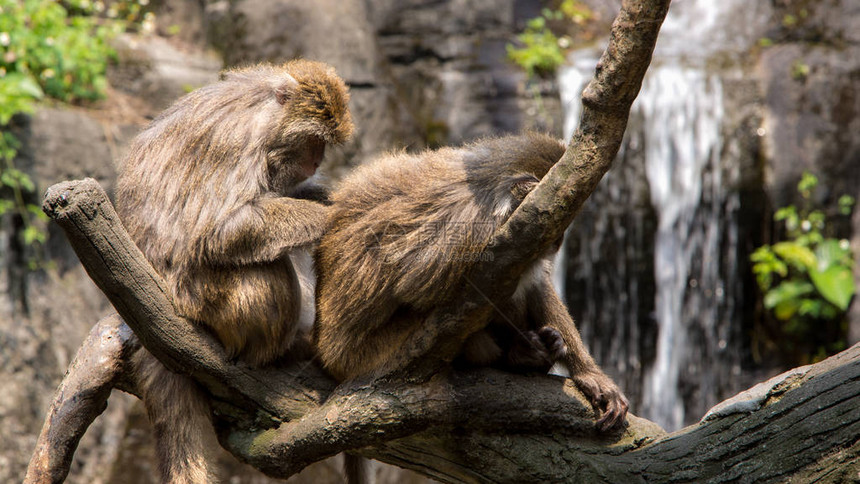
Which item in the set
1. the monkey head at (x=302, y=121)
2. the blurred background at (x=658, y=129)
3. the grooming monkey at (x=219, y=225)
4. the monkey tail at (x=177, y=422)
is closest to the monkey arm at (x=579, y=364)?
the grooming monkey at (x=219, y=225)

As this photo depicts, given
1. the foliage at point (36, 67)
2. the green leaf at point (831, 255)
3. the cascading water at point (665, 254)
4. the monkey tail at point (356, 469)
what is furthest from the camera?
the cascading water at point (665, 254)

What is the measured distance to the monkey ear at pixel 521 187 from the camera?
3.30m

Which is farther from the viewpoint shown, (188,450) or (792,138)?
(792,138)

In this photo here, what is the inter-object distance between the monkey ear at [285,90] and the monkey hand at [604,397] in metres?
1.93

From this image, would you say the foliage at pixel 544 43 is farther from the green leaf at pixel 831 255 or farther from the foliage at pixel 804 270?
the green leaf at pixel 831 255

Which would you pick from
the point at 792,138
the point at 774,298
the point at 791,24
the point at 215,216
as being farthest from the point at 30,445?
the point at 791,24

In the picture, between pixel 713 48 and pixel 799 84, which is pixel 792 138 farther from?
pixel 713 48

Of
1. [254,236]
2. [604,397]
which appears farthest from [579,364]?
[254,236]

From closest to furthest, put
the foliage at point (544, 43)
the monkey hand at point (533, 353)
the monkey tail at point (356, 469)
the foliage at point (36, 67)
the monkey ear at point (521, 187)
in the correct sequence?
1. the monkey ear at point (521, 187)
2. the monkey hand at point (533, 353)
3. the monkey tail at point (356, 469)
4. the foliage at point (36, 67)
5. the foliage at point (544, 43)

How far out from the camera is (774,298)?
8.94 m

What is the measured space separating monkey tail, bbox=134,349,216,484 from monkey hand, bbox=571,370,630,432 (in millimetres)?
1745

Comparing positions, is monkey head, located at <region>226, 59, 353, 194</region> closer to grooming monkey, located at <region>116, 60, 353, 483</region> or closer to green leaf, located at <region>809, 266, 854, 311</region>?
grooming monkey, located at <region>116, 60, 353, 483</region>

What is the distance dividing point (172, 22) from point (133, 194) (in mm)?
7605

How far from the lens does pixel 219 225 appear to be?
137 inches
